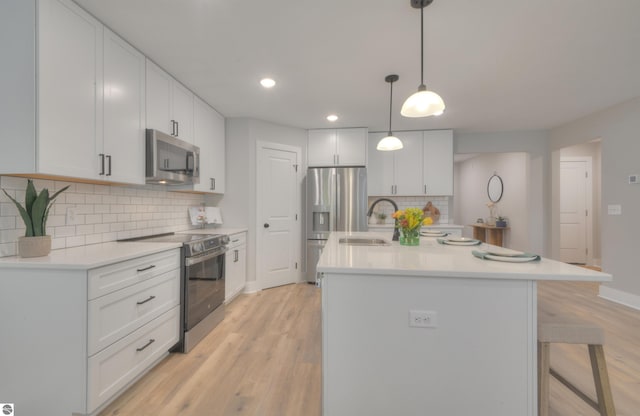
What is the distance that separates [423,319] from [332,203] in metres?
2.88

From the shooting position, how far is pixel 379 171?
4.62m

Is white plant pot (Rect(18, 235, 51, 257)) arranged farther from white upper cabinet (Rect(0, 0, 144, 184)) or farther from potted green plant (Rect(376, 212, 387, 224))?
potted green plant (Rect(376, 212, 387, 224))

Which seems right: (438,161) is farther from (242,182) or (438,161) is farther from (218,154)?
(218,154)

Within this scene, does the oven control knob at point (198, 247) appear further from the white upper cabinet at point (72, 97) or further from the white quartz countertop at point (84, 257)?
the white upper cabinet at point (72, 97)

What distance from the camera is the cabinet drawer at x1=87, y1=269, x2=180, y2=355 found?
58.1 inches

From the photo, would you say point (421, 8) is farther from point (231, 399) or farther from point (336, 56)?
point (231, 399)

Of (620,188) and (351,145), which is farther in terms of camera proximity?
(351,145)

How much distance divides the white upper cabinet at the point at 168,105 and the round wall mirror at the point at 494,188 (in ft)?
20.0

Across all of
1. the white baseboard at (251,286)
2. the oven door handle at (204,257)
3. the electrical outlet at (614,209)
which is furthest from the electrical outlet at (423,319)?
the electrical outlet at (614,209)

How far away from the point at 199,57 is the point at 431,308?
8.29ft

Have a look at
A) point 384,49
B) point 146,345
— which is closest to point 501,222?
point 384,49

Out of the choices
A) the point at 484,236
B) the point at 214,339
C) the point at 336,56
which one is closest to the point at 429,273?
the point at 336,56

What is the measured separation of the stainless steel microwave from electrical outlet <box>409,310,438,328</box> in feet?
7.10

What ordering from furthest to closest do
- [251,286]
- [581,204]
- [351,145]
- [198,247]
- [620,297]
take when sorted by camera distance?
[581,204] < [351,145] < [251,286] < [620,297] < [198,247]
